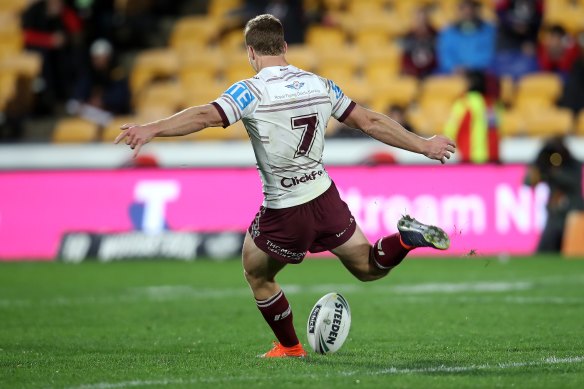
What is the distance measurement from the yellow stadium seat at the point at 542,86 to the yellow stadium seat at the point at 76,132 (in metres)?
7.97

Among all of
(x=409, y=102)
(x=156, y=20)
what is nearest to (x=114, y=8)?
(x=156, y=20)

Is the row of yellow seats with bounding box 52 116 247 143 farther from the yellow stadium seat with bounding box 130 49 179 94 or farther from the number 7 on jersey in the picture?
the number 7 on jersey

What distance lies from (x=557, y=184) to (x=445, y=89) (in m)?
4.59

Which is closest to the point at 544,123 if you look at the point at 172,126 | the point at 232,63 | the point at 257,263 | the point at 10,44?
the point at 232,63

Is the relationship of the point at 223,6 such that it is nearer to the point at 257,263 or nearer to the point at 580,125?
the point at 580,125

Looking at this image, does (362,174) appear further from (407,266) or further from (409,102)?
(409,102)

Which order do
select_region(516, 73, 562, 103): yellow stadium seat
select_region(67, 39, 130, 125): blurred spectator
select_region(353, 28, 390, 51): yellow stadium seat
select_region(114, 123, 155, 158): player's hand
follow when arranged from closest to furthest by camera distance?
select_region(114, 123, 155, 158): player's hand, select_region(516, 73, 562, 103): yellow stadium seat, select_region(67, 39, 130, 125): blurred spectator, select_region(353, 28, 390, 51): yellow stadium seat

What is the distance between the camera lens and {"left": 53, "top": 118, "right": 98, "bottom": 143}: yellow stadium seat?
2231 centimetres

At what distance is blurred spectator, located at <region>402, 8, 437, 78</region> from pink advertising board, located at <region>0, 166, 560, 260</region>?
15.2ft

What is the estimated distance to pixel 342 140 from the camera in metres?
20.4

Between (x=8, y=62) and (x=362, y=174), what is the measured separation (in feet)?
30.0

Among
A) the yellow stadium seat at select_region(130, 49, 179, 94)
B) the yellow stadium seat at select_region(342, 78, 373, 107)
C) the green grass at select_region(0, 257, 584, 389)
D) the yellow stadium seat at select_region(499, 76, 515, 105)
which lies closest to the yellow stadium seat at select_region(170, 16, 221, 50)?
the yellow stadium seat at select_region(130, 49, 179, 94)

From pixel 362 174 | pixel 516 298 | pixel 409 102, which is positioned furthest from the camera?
pixel 409 102

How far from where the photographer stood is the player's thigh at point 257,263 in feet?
26.2
